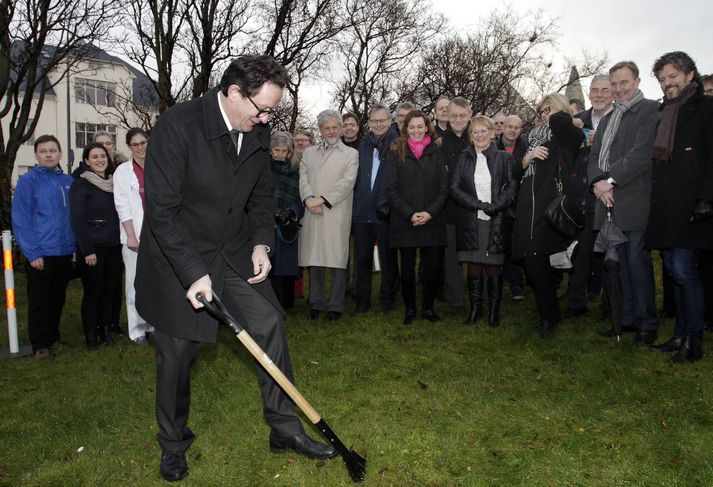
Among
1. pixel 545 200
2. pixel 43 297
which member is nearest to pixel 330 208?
pixel 545 200

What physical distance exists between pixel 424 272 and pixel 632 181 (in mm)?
2424

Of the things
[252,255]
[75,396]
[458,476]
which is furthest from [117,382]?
[458,476]

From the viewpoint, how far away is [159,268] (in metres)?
3.43

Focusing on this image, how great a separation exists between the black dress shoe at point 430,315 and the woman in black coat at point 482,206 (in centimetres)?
40

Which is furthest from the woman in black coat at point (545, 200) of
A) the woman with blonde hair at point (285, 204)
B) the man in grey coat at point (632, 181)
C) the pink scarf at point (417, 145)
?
the woman with blonde hair at point (285, 204)

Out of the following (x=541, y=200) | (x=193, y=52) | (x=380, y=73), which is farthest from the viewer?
(x=380, y=73)

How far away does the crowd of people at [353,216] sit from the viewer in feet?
11.2

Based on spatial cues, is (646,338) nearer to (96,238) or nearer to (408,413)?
(408,413)

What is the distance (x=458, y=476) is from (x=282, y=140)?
5.06 m

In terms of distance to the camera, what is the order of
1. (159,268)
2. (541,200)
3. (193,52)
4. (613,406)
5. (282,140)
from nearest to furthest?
(159,268), (613,406), (541,200), (282,140), (193,52)

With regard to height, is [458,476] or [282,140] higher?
[282,140]

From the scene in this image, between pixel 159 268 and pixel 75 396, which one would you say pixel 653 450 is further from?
pixel 75 396

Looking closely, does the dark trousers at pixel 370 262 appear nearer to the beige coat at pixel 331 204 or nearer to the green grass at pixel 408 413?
the beige coat at pixel 331 204

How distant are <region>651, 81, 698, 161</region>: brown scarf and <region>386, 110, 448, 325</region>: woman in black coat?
2327mm
